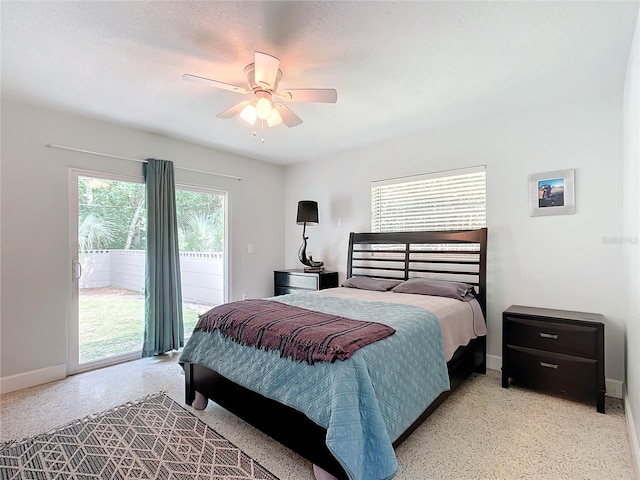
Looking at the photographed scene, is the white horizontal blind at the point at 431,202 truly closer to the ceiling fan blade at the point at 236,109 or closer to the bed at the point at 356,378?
the bed at the point at 356,378

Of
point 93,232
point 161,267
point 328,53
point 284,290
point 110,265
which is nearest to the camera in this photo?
point 328,53

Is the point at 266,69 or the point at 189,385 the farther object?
the point at 189,385

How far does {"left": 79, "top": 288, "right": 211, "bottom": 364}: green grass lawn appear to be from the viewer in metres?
3.36

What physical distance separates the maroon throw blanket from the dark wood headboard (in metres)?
1.78

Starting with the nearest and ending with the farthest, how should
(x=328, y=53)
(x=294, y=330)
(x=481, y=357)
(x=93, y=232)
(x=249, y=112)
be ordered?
1. (x=294, y=330)
2. (x=328, y=53)
3. (x=249, y=112)
4. (x=481, y=357)
5. (x=93, y=232)

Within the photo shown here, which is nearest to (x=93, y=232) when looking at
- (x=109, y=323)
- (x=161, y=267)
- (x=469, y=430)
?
(x=161, y=267)

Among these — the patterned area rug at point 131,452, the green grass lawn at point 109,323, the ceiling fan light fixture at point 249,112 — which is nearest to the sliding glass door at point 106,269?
the green grass lawn at point 109,323

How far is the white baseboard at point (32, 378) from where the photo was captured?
2814 mm

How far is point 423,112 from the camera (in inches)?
124

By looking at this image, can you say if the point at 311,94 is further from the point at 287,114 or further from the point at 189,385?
the point at 189,385

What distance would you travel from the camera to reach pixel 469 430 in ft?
7.24

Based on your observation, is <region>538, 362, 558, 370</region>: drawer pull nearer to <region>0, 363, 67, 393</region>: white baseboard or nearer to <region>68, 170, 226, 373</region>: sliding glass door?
<region>68, 170, 226, 373</region>: sliding glass door

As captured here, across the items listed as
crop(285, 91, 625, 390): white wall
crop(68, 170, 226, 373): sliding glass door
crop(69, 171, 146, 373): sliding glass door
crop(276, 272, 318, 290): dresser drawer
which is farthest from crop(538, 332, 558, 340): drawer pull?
crop(69, 171, 146, 373): sliding glass door

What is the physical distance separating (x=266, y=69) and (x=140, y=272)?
2.82m
